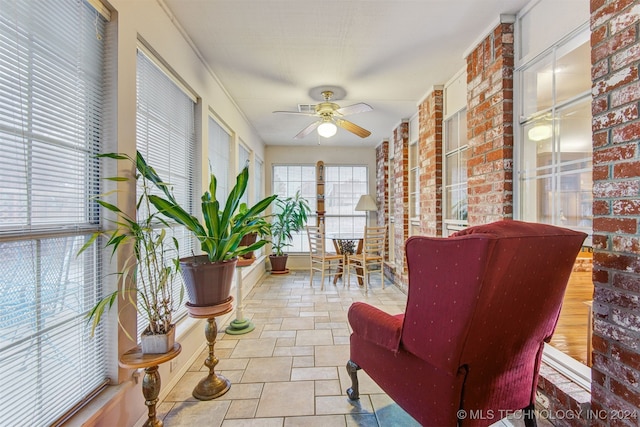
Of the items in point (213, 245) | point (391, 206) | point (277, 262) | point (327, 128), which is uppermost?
point (327, 128)

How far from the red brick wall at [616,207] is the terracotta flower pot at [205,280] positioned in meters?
1.92

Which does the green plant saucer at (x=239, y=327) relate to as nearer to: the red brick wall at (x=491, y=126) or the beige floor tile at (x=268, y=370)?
the beige floor tile at (x=268, y=370)

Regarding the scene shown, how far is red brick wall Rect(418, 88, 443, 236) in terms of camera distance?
3.31m

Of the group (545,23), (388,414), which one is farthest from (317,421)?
(545,23)

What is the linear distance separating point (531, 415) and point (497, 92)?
6.87 ft

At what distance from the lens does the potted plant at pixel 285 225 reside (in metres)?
5.52

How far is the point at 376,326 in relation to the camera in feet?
4.83

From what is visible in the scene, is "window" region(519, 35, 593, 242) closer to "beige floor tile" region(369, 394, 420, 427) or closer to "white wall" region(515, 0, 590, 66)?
"white wall" region(515, 0, 590, 66)

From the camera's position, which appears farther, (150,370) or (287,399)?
(287,399)

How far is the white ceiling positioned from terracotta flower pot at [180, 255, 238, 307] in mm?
1678

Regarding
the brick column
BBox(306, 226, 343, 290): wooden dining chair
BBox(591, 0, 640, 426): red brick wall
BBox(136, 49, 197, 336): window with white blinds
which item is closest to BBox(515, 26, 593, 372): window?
BBox(591, 0, 640, 426): red brick wall

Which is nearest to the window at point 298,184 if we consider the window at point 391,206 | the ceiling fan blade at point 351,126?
the window at point 391,206

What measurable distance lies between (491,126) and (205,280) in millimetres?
2375

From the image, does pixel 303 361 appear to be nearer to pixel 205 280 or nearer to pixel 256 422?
pixel 256 422
